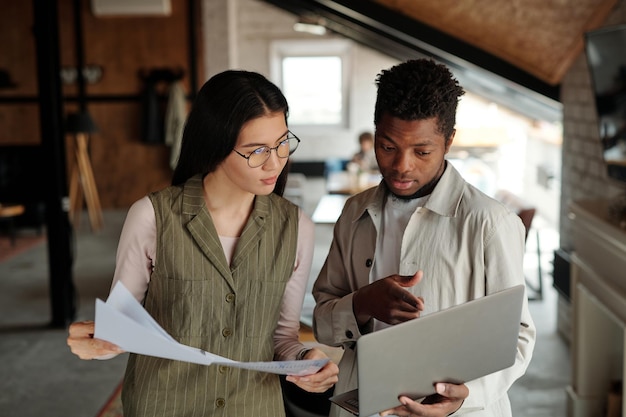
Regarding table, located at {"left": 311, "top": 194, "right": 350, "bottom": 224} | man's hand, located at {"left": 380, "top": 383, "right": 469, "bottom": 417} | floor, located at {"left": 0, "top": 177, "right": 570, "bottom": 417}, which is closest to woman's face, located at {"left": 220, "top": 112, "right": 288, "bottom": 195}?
man's hand, located at {"left": 380, "top": 383, "right": 469, "bottom": 417}

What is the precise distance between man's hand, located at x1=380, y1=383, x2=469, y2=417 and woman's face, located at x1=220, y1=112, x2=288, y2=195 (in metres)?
0.54

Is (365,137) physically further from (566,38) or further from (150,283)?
(150,283)

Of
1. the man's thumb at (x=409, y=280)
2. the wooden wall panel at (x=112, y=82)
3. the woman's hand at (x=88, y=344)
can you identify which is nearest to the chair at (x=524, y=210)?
the man's thumb at (x=409, y=280)

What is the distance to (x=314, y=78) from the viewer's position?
46.3ft

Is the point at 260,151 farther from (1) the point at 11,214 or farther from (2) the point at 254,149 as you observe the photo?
(1) the point at 11,214

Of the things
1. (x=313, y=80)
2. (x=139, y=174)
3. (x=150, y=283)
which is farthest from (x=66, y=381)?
(x=313, y=80)

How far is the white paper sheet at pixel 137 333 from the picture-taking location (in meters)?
1.39

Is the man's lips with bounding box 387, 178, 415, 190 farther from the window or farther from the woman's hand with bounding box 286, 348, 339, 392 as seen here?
the window

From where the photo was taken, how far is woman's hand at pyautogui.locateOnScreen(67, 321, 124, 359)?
5.33 feet

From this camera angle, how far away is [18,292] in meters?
6.90

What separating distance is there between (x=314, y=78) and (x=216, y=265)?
41.6 feet

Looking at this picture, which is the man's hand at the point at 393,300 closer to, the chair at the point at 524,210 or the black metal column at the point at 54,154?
the chair at the point at 524,210

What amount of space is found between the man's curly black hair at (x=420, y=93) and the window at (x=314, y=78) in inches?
483

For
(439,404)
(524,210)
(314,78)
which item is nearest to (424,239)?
(439,404)
